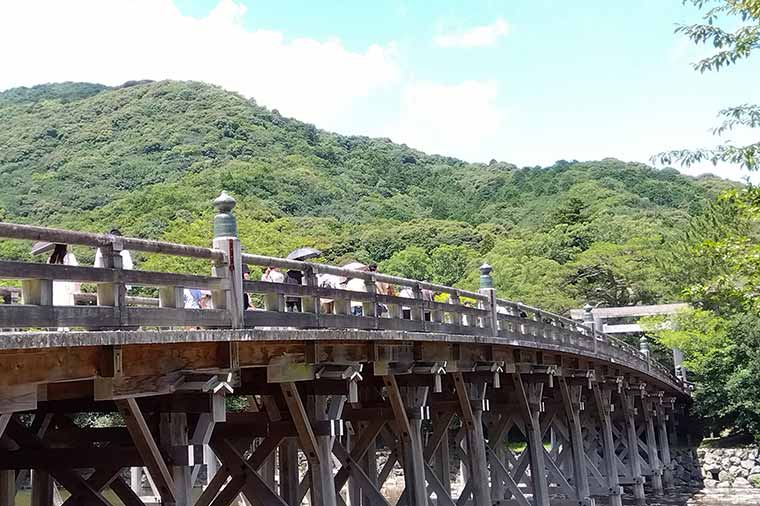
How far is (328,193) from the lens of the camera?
74.4 metres

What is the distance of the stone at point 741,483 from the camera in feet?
96.6

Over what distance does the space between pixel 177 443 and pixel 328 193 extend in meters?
68.0

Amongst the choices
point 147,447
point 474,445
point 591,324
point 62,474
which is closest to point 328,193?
point 591,324

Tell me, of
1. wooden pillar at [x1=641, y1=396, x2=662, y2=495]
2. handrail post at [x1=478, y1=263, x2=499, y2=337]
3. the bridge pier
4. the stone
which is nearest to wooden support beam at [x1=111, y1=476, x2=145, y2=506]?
handrail post at [x1=478, y1=263, x2=499, y2=337]

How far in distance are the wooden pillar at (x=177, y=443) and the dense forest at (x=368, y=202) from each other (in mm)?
19345

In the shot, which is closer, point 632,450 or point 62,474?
point 62,474

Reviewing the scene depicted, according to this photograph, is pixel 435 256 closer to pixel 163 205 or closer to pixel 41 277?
pixel 163 205

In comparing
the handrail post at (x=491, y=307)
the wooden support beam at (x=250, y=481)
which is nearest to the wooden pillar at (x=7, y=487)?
the wooden support beam at (x=250, y=481)

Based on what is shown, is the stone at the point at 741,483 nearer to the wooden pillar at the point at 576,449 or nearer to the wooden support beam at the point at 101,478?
the wooden pillar at the point at 576,449

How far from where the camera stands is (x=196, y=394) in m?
6.83

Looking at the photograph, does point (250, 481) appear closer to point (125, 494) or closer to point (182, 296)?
point (125, 494)

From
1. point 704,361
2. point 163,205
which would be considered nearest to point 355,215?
point 163,205

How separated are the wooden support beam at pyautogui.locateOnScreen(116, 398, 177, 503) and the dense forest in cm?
1974

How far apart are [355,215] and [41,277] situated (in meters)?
68.4
